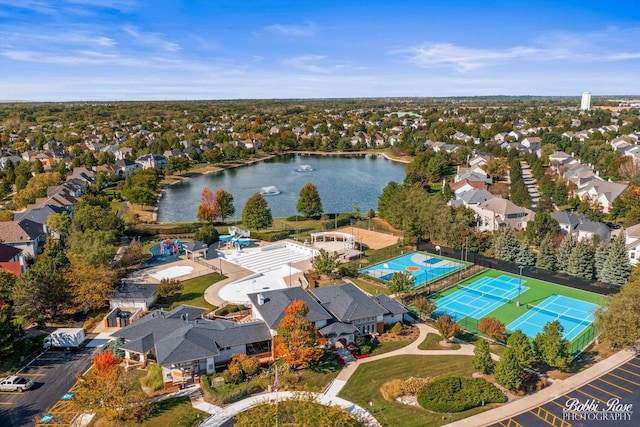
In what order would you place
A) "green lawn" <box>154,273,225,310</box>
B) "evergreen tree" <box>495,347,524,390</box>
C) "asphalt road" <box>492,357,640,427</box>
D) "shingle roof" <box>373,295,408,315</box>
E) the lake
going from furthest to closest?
the lake < "green lawn" <box>154,273,225,310</box> < "shingle roof" <box>373,295,408,315</box> < "evergreen tree" <box>495,347,524,390</box> < "asphalt road" <box>492,357,640,427</box>

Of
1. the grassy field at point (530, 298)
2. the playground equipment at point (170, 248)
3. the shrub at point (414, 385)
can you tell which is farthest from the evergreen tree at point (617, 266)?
the playground equipment at point (170, 248)

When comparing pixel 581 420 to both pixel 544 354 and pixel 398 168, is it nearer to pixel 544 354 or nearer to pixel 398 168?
pixel 544 354

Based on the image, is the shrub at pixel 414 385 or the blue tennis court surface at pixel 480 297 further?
the blue tennis court surface at pixel 480 297

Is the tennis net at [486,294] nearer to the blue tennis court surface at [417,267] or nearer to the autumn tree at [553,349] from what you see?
the blue tennis court surface at [417,267]

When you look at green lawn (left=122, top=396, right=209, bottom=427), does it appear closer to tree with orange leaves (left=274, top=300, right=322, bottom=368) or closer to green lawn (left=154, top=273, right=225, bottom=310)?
tree with orange leaves (left=274, top=300, right=322, bottom=368)

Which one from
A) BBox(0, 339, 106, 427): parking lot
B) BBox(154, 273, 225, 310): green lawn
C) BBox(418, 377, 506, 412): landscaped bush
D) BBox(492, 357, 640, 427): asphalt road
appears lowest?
BBox(154, 273, 225, 310): green lawn

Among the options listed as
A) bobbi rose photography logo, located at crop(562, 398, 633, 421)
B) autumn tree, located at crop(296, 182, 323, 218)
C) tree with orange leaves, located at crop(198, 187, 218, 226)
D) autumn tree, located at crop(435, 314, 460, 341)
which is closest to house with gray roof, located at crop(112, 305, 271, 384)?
autumn tree, located at crop(435, 314, 460, 341)

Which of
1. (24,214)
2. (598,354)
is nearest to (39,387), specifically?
(598,354)
